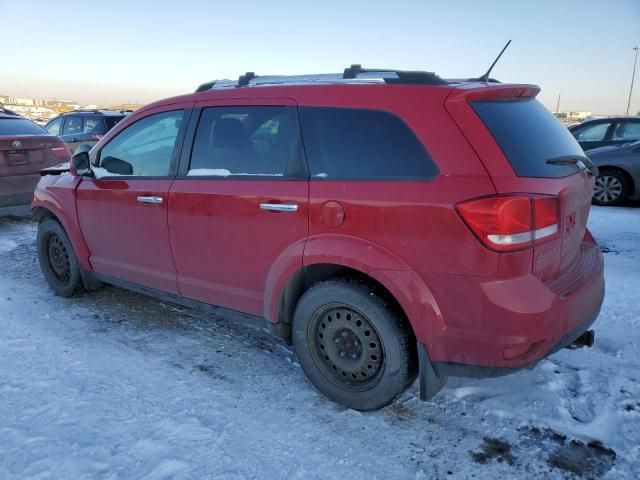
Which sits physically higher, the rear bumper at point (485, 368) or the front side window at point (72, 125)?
the front side window at point (72, 125)

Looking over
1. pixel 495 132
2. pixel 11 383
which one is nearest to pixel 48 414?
pixel 11 383

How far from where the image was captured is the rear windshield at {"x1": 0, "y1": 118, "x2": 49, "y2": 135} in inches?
279

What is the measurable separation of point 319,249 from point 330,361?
2.26ft

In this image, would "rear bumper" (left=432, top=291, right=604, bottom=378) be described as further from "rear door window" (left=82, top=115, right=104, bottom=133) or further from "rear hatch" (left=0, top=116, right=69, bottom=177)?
"rear door window" (left=82, top=115, right=104, bottom=133)

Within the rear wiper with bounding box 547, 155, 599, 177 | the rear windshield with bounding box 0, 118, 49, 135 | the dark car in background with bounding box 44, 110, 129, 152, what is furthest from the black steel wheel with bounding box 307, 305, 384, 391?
the dark car in background with bounding box 44, 110, 129, 152

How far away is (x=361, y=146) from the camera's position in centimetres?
262

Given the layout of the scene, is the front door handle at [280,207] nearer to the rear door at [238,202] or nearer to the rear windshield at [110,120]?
the rear door at [238,202]

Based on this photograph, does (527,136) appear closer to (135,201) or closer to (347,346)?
(347,346)

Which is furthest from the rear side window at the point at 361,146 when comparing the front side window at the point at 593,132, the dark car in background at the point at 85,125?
the dark car in background at the point at 85,125

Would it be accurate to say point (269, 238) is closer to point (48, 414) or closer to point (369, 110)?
point (369, 110)

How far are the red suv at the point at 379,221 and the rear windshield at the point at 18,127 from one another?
476 centimetres

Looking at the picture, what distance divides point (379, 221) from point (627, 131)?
915 centimetres

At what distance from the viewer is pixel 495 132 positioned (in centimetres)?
236

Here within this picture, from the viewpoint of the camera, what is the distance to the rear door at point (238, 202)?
285 centimetres
